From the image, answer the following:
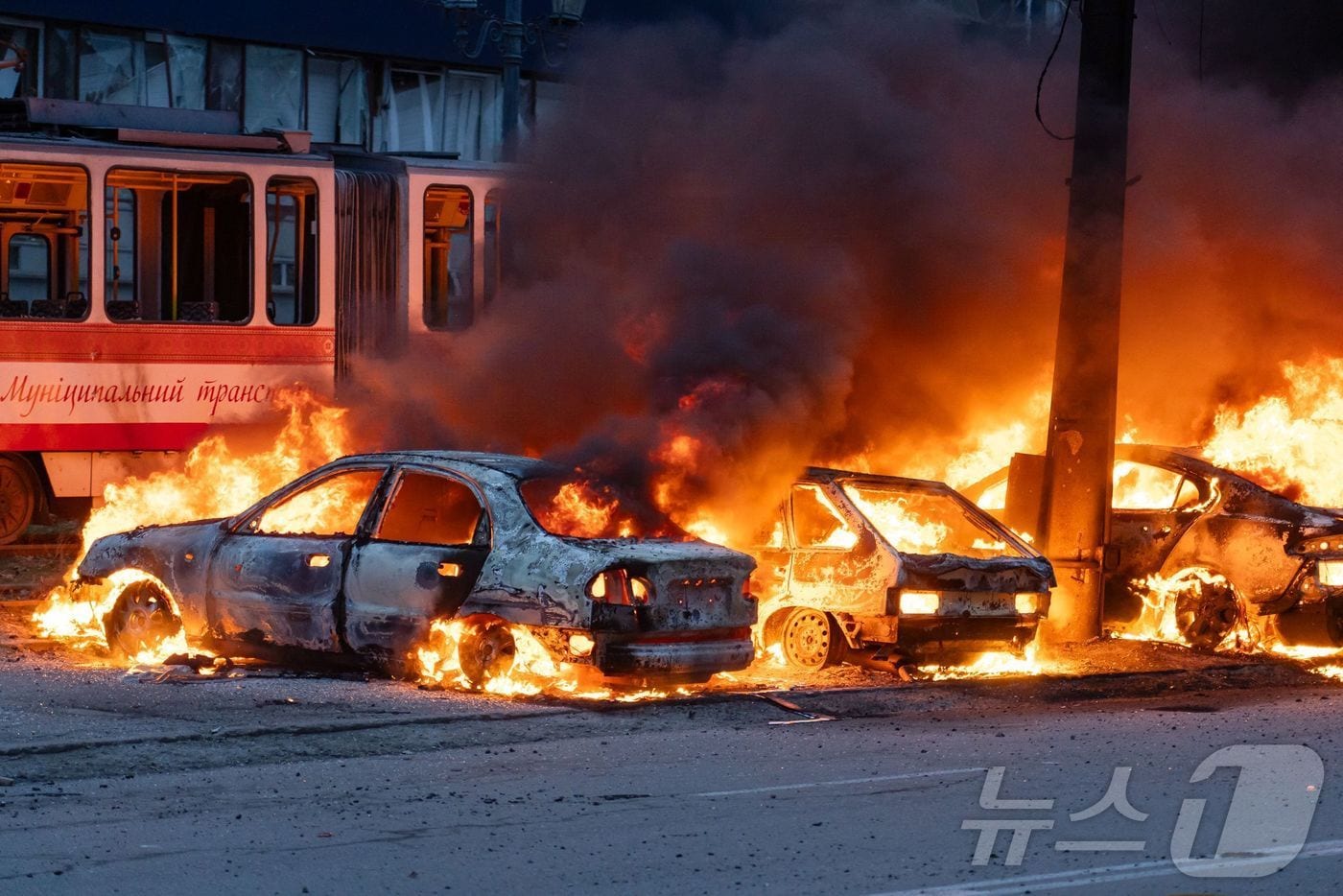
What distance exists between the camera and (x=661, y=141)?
17.5m

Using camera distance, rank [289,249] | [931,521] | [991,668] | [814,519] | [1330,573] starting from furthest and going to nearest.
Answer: [289,249]
[1330,573]
[931,521]
[991,668]
[814,519]

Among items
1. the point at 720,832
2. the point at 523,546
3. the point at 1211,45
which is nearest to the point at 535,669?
the point at 523,546

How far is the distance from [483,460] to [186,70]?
19.5 m

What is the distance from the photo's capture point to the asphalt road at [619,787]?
6699 millimetres

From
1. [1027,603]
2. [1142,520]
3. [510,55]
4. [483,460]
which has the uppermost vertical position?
[510,55]

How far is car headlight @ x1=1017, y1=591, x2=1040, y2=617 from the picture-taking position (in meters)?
11.8

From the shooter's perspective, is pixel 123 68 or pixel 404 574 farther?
pixel 123 68

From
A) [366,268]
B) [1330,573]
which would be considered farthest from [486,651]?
[366,268]

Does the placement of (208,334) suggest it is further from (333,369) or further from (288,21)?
(288,21)

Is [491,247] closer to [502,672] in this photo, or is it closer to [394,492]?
[394,492]

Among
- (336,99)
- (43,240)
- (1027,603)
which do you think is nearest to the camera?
(1027,603)

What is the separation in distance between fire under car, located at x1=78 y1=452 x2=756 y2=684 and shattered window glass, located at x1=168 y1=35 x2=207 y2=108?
18373 mm

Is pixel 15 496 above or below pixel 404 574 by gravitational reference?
below

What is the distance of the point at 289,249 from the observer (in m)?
17.5
